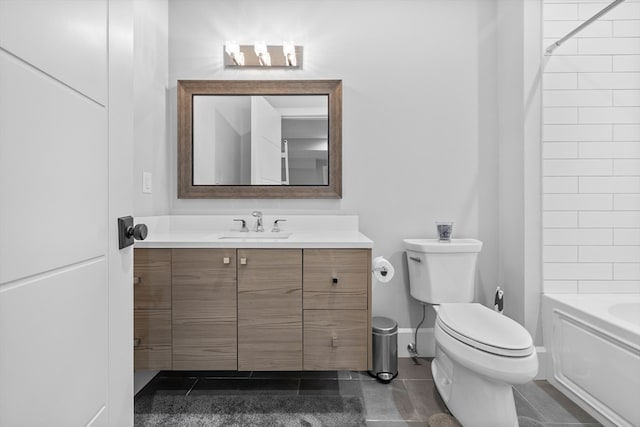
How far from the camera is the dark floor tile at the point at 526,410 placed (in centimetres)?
152

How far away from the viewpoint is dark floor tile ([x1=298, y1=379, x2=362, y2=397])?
1.71 metres

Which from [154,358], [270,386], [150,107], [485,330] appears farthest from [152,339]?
[485,330]

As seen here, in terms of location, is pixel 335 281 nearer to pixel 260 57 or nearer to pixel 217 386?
pixel 217 386

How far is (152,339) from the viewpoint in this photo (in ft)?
5.01

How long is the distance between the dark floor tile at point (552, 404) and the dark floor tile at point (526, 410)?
2 cm

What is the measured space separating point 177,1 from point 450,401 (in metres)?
2.72

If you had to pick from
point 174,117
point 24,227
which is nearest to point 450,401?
point 24,227

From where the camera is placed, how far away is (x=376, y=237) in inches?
84.1

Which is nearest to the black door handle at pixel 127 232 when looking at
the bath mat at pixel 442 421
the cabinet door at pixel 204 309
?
the cabinet door at pixel 204 309

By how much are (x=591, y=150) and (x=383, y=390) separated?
174 centimetres

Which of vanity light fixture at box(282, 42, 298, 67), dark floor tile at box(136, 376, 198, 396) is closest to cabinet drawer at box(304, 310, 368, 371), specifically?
dark floor tile at box(136, 376, 198, 396)

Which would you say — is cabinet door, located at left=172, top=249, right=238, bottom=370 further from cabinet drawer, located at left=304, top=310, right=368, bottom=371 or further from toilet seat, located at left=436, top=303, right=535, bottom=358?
toilet seat, located at left=436, top=303, right=535, bottom=358

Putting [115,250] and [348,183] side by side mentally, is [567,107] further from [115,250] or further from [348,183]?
[115,250]

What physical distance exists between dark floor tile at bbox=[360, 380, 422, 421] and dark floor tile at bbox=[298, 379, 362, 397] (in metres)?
0.04
